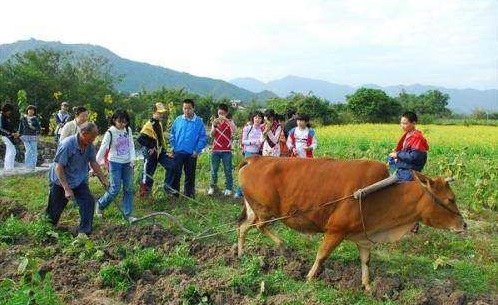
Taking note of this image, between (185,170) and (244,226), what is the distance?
129 inches

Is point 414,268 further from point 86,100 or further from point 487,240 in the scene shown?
point 86,100

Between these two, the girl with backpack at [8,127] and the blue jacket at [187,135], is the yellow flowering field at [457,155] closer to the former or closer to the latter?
the blue jacket at [187,135]

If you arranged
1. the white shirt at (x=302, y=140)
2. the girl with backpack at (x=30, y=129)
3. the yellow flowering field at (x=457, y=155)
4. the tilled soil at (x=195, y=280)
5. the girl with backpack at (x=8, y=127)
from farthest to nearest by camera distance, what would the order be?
the girl with backpack at (x=30, y=129) < the girl with backpack at (x=8, y=127) < the yellow flowering field at (x=457, y=155) < the white shirt at (x=302, y=140) < the tilled soil at (x=195, y=280)

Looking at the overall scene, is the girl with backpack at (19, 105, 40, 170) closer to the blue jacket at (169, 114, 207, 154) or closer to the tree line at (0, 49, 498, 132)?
the tree line at (0, 49, 498, 132)

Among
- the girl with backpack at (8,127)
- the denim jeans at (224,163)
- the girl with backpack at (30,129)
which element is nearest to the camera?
the denim jeans at (224,163)

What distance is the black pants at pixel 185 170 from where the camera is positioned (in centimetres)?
968

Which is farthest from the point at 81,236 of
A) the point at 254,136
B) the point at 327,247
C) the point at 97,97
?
the point at 97,97

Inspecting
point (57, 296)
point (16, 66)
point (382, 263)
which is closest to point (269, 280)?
point (382, 263)

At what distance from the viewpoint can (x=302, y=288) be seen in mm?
5688

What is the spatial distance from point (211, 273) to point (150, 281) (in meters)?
0.69

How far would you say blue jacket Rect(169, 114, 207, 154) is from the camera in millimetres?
9555

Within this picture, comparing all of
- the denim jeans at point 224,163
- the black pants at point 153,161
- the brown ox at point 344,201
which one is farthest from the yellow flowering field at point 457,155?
the black pants at point 153,161

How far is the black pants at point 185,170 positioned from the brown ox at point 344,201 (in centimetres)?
333

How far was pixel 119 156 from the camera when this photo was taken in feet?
27.1
